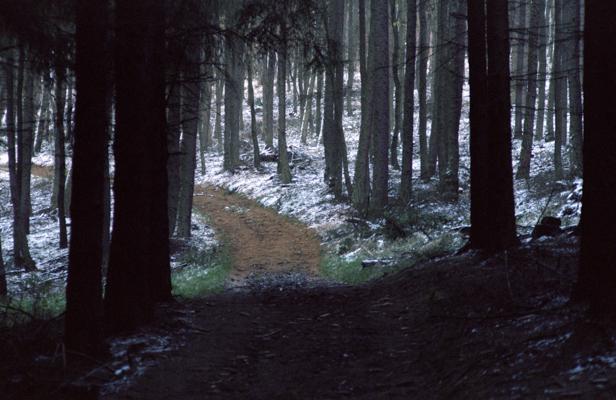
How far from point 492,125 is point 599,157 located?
466 centimetres

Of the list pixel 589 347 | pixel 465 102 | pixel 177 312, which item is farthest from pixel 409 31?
pixel 465 102

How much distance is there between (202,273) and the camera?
597 inches

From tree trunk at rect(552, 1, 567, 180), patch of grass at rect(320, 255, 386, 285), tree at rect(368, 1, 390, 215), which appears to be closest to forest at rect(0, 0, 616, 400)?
patch of grass at rect(320, 255, 386, 285)

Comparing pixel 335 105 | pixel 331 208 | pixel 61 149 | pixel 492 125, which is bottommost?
pixel 331 208

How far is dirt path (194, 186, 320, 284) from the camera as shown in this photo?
16938mm

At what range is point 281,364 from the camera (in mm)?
6957

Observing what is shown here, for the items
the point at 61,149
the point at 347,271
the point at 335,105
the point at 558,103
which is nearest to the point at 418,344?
the point at 347,271

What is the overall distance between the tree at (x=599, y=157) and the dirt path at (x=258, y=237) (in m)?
9.85

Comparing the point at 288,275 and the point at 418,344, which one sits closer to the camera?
the point at 418,344

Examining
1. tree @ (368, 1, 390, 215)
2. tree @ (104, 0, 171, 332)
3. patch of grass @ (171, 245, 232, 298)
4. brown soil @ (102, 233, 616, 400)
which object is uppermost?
tree @ (368, 1, 390, 215)

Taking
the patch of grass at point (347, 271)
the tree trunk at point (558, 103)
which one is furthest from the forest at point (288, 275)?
the tree trunk at point (558, 103)

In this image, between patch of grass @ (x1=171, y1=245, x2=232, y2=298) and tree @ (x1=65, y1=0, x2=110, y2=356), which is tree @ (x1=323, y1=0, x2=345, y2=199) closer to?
patch of grass @ (x1=171, y1=245, x2=232, y2=298)

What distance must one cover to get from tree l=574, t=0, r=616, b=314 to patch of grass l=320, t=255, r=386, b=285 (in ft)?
24.0

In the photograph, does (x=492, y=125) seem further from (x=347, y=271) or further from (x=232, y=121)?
(x=232, y=121)
